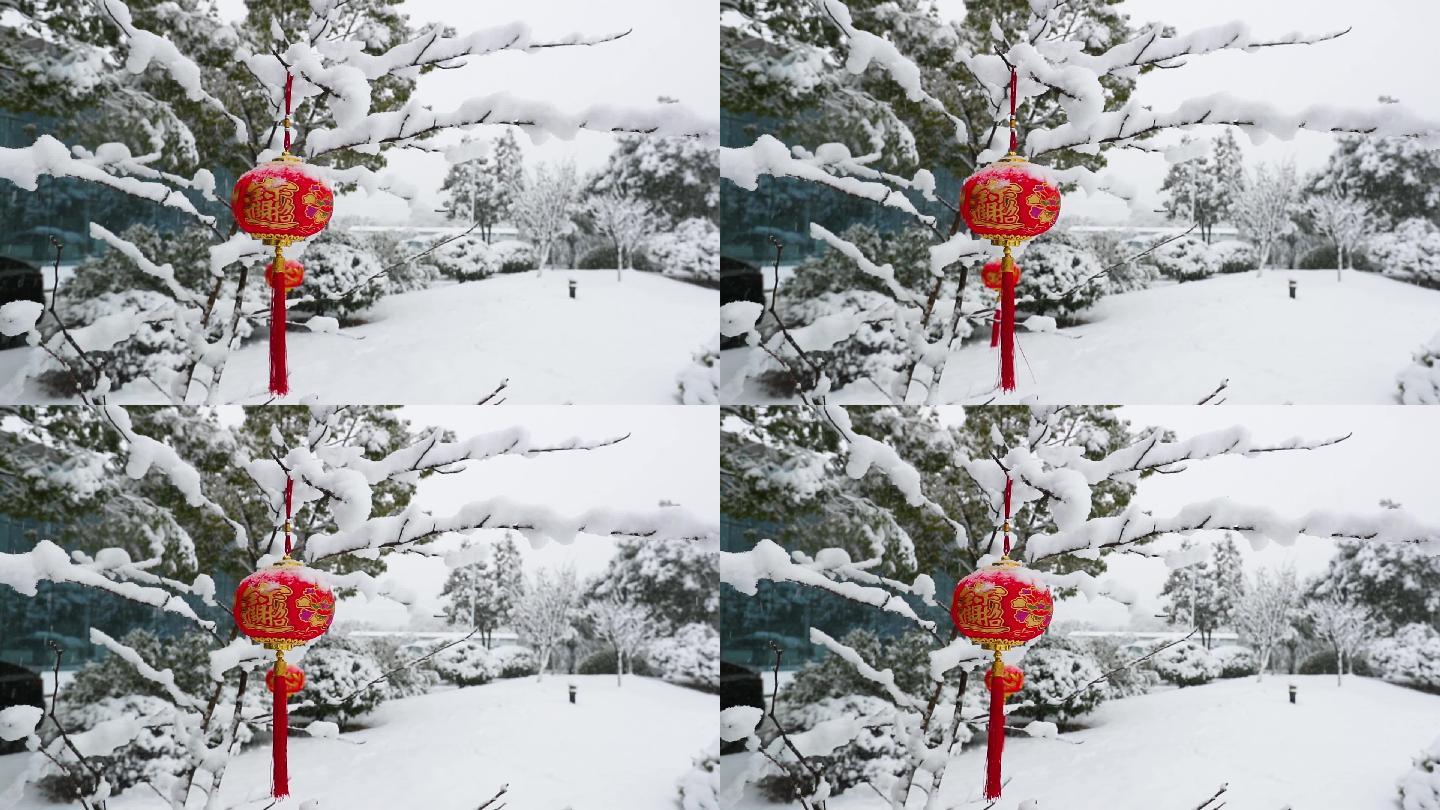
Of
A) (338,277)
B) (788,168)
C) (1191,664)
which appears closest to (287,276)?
(338,277)

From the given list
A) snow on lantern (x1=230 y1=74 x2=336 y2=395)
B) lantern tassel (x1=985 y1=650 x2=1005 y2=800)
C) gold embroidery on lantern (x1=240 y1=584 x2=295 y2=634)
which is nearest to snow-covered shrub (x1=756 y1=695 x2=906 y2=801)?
lantern tassel (x1=985 y1=650 x2=1005 y2=800)

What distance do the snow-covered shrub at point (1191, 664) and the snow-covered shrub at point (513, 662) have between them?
1.58 meters

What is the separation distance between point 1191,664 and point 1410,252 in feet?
3.74

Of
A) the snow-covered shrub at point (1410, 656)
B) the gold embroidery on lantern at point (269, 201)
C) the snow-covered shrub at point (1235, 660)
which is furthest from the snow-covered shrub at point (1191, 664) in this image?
the gold embroidery on lantern at point (269, 201)

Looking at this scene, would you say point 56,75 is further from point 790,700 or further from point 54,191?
point 790,700

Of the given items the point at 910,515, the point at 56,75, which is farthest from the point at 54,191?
the point at 910,515

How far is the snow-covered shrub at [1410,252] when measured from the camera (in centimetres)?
319

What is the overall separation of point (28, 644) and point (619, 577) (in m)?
1.41

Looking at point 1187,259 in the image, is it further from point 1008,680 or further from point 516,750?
point 516,750

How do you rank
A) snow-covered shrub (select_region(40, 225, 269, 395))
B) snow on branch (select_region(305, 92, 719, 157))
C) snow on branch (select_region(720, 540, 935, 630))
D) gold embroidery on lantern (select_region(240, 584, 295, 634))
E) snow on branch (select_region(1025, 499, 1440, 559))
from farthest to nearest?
snow-covered shrub (select_region(40, 225, 269, 395))
snow on branch (select_region(720, 540, 935, 630))
snow on branch (select_region(305, 92, 719, 157))
gold embroidery on lantern (select_region(240, 584, 295, 634))
snow on branch (select_region(1025, 499, 1440, 559))

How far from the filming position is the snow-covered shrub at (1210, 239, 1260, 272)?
3.21 meters

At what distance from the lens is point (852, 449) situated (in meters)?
2.46

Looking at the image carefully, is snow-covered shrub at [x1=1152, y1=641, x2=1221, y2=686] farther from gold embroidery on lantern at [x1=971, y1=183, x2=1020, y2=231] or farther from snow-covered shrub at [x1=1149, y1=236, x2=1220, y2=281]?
gold embroidery on lantern at [x1=971, y1=183, x2=1020, y2=231]

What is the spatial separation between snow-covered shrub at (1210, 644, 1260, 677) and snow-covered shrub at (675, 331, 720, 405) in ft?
4.61
